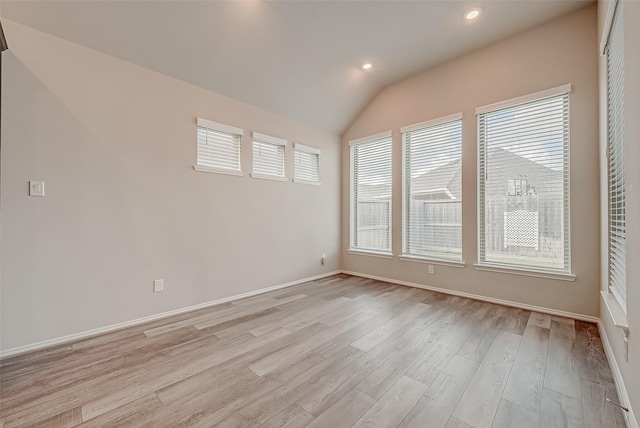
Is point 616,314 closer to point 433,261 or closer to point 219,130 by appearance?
point 433,261

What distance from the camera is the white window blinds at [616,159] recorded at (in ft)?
5.89

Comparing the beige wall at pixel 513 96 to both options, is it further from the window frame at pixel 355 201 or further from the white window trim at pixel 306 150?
the white window trim at pixel 306 150

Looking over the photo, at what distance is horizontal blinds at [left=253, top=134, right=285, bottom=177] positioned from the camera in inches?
150

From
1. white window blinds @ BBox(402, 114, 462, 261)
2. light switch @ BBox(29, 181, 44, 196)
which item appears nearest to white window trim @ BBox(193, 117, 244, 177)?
light switch @ BBox(29, 181, 44, 196)

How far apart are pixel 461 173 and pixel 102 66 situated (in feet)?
14.4

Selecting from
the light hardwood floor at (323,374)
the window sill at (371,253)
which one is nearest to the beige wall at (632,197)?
the light hardwood floor at (323,374)

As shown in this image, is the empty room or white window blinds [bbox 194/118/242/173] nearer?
the empty room

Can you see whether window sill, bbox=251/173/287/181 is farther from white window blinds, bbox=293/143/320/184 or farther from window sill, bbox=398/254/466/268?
window sill, bbox=398/254/466/268

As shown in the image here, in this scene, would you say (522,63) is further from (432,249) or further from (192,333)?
(192,333)

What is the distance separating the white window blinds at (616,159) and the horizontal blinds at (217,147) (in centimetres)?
369

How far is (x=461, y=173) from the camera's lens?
365 centimetres

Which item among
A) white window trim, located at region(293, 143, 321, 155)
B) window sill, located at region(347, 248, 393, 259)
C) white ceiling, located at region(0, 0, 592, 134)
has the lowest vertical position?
window sill, located at region(347, 248, 393, 259)

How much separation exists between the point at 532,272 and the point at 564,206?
0.83 meters

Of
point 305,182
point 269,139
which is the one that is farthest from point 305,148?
point 269,139
